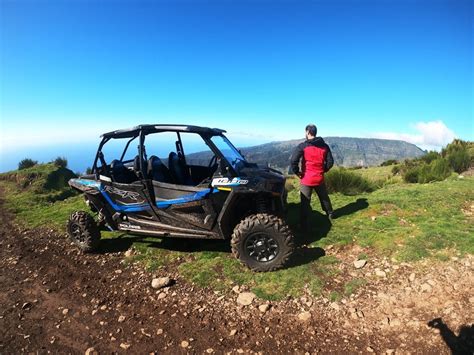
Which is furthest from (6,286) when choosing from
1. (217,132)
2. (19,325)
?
(217,132)

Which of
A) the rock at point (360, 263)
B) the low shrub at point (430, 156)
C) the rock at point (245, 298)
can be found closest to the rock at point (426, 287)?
the rock at point (360, 263)

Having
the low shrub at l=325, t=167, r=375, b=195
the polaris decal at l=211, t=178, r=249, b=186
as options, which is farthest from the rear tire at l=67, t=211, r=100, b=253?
the low shrub at l=325, t=167, r=375, b=195

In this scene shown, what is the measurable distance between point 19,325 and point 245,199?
3.71 m

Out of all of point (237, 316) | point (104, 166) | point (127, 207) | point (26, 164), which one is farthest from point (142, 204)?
point (26, 164)

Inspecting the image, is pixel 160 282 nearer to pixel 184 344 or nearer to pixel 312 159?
pixel 184 344

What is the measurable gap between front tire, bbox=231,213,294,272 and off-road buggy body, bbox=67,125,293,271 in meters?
0.02

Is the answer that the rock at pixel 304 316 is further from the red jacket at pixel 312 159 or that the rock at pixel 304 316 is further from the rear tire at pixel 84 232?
the rear tire at pixel 84 232

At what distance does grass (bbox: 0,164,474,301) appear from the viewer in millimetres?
4812

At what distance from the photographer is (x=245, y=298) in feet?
14.6

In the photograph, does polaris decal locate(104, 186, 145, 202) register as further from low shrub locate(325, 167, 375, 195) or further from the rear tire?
low shrub locate(325, 167, 375, 195)

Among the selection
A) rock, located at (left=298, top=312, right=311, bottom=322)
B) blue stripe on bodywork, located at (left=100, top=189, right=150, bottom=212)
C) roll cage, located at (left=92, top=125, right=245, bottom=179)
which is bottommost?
rock, located at (left=298, top=312, right=311, bottom=322)

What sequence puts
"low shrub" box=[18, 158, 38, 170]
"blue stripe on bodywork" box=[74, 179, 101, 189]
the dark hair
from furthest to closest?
"low shrub" box=[18, 158, 38, 170] → "blue stripe on bodywork" box=[74, 179, 101, 189] → the dark hair

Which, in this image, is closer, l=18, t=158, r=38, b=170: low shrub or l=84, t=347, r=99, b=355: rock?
l=84, t=347, r=99, b=355: rock

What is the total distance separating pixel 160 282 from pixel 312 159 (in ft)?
11.6
